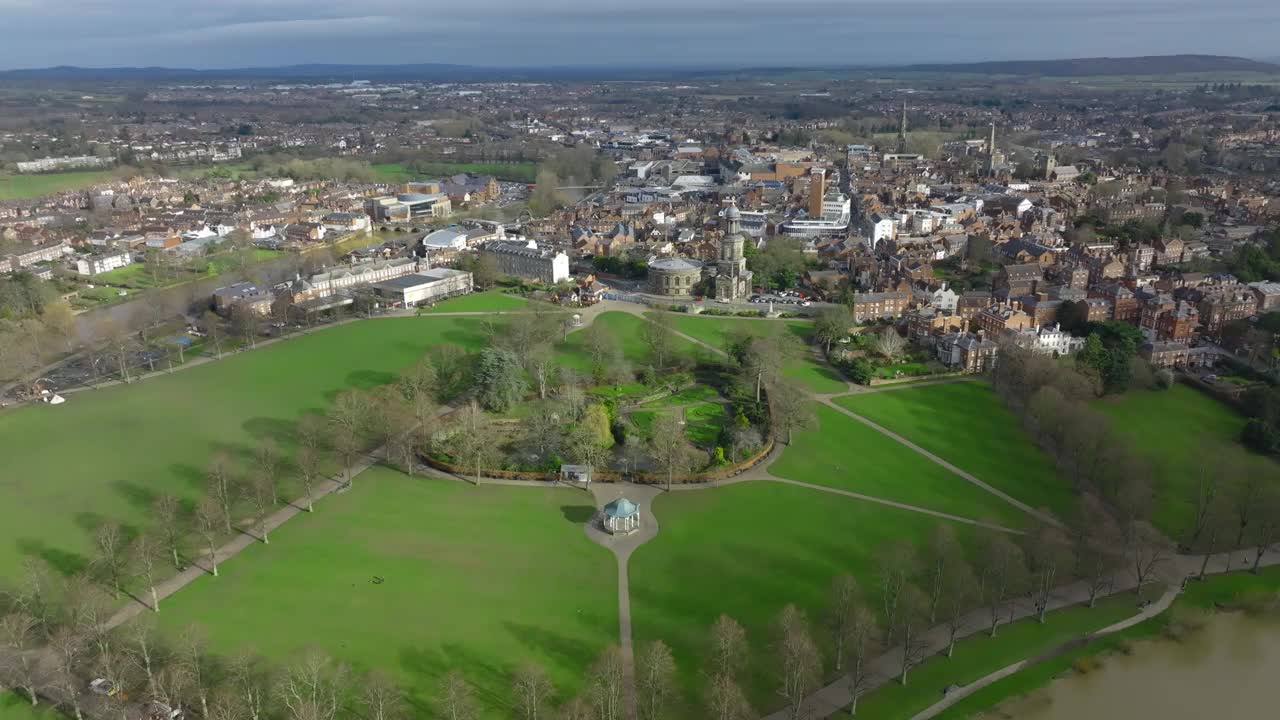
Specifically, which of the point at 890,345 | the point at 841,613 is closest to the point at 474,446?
the point at 841,613

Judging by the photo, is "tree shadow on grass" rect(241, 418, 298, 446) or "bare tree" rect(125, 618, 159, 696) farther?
"tree shadow on grass" rect(241, 418, 298, 446)

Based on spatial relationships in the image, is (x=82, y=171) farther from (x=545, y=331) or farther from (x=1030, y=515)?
(x=1030, y=515)

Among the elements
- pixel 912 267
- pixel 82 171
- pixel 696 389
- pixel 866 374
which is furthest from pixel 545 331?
pixel 82 171

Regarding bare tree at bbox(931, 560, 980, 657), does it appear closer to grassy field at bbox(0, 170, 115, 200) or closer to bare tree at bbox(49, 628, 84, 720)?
bare tree at bbox(49, 628, 84, 720)

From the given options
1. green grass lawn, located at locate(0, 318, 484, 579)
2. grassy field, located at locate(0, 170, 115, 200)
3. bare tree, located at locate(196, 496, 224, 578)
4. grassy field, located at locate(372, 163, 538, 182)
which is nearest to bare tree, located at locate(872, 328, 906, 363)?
green grass lawn, located at locate(0, 318, 484, 579)

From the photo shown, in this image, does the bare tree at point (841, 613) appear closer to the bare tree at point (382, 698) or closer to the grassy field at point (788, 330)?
the bare tree at point (382, 698)

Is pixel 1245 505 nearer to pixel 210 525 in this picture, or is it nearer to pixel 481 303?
pixel 210 525

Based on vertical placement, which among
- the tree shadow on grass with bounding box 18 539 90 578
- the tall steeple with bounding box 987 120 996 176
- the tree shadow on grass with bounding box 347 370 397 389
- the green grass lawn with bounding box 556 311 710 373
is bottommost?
the tree shadow on grass with bounding box 18 539 90 578
